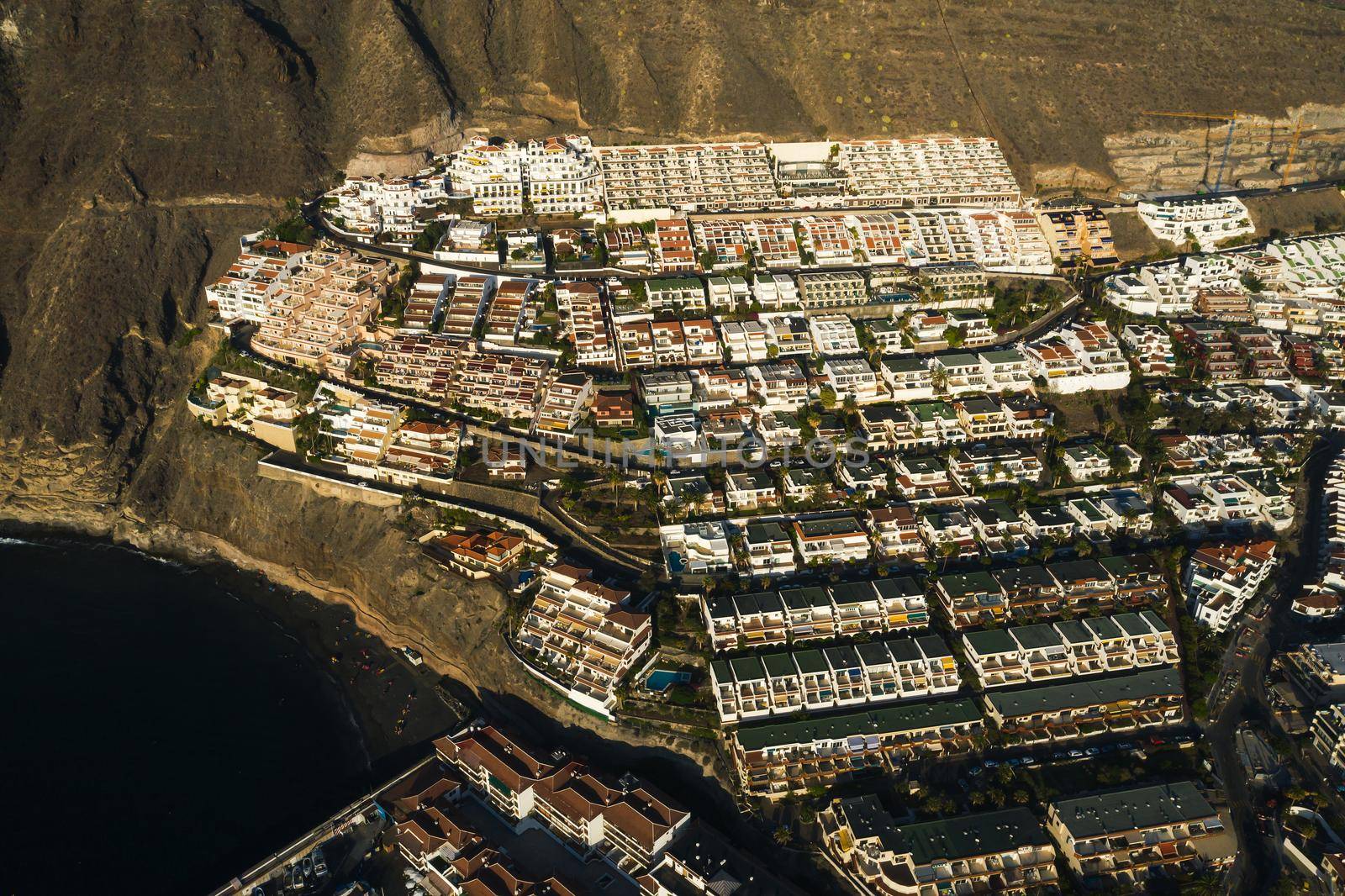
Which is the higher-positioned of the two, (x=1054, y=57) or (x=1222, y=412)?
(x=1054, y=57)

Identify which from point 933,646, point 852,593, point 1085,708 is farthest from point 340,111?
point 1085,708

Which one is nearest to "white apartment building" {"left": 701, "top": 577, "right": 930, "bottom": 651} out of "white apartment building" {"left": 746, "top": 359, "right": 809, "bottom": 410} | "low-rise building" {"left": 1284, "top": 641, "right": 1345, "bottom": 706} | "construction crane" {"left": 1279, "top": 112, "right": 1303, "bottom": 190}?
"white apartment building" {"left": 746, "top": 359, "right": 809, "bottom": 410}

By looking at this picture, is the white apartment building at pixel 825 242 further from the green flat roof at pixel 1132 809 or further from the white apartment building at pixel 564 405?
the green flat roof at pixel 1132 809

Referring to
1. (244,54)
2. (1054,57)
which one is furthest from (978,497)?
(244,54)

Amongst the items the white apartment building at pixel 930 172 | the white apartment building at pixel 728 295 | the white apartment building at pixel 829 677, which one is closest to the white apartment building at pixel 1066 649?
the white apartment building at pixel 829 677

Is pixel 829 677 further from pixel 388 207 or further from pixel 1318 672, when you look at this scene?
pixel 388 207

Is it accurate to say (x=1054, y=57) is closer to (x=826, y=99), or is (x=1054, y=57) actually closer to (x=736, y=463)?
(x=826, y=99)
